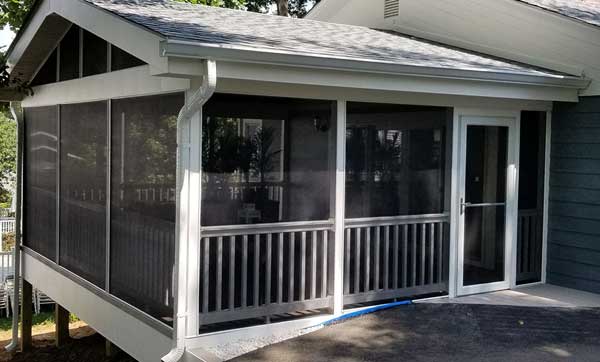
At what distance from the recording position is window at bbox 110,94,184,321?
5.62m

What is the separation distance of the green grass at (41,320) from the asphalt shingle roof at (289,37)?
8744 millimetres

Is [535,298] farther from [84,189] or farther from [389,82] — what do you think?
[84,189]

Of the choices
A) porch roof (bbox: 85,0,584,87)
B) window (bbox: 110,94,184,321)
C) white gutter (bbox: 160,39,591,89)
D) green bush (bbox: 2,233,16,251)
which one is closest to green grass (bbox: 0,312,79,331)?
green bush (bbox: 2,233,16,251)

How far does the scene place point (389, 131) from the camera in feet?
20.9

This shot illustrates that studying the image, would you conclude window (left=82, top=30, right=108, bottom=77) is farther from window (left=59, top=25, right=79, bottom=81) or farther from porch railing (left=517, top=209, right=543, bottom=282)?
porch railing (left=517, top=209, right=543, bottom=282)

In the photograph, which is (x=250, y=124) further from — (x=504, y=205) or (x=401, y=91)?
(x=504, y=205)

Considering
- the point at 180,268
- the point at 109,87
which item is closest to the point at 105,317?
the point at 180,268

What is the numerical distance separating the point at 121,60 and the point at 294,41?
1746 mm

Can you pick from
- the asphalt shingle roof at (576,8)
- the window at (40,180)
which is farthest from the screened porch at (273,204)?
the asphalt shingle roof at (576,8)

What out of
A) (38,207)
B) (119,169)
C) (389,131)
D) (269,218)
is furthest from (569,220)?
(38,207)

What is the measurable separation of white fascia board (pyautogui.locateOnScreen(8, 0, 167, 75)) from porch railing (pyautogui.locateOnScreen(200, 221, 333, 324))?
141cm

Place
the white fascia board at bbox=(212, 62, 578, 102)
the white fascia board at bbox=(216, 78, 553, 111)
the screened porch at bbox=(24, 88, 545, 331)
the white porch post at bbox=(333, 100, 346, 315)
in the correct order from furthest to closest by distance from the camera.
Answer: 1. the white porch post at bbox=(333, 100, 346, 315)
2. the screened porch at bbox=(24, 88, 545, 331)
3. the white fascia board at bbox=(216, 78, 553, 111)
4. the white fascia board at bbox=(212, 62, 578, 102)

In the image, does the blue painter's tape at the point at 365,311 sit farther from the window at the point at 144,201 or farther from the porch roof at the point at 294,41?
the porch roof at the point at 294,41

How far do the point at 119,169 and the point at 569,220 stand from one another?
4.69 m
